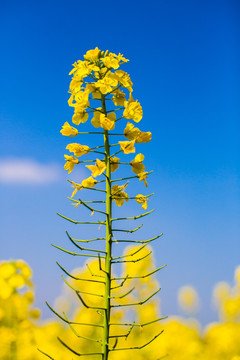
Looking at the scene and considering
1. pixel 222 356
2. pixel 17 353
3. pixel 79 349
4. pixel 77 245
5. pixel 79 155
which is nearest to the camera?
pixel 77 245

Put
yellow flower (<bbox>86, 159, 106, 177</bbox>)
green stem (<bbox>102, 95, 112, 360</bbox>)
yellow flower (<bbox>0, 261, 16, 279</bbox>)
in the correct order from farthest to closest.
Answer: yellow flower (<bbox>0, 261, 16, 279</bbox>)
yellow flower (<bbox>86, 159, 106, 177</bbox>)
green stem (<bbox>102, 95, 112, 360</bbox>)

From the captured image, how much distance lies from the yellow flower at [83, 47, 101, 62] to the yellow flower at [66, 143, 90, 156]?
1.52 feet

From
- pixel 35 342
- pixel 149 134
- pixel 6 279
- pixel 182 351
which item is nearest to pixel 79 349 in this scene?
pixel 35 342

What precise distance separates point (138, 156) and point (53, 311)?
794 millimetres

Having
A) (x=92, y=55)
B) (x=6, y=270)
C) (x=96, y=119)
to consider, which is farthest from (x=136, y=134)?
(x=6, y=270)

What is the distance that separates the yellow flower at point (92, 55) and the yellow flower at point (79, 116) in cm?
28

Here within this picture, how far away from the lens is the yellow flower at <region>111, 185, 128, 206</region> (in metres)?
2.14

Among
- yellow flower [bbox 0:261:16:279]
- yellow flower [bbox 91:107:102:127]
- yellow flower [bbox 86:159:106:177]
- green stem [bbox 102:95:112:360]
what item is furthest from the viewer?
yellow flower [bbox 0:261:16:279]

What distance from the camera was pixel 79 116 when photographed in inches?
89.5

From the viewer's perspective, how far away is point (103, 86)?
2.20 meters

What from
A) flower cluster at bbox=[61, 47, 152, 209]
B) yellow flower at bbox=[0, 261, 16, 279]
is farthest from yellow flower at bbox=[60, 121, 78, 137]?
yellow flower at bbox=[0, 261, 16, 279]

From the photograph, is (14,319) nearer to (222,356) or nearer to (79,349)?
(79,349)

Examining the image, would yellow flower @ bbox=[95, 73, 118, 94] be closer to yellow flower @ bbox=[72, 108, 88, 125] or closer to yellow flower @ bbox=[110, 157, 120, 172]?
yellow flower @ bbox=[72, 108, 88, 125]

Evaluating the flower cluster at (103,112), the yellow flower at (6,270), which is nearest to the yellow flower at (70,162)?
the flower cluster at (103,112)
